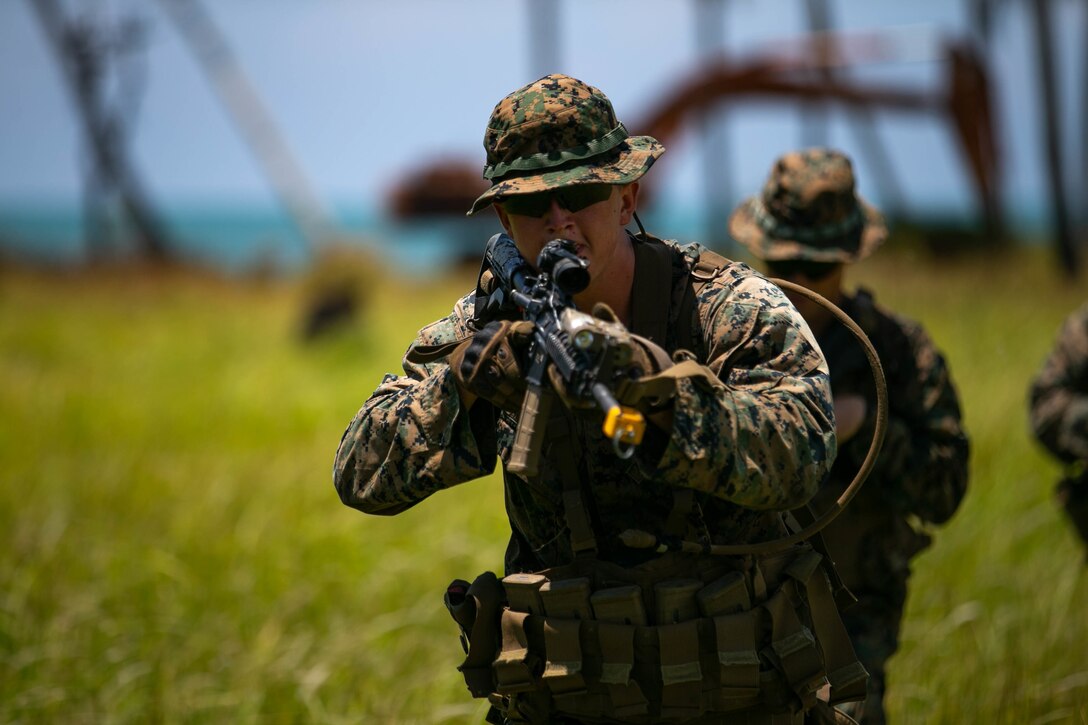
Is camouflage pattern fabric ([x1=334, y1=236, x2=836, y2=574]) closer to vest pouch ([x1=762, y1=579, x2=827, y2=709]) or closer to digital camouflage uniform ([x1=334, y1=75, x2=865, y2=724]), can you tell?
digital camouflage uniform ([x1=334, y1=75, x2=865, y2=724])

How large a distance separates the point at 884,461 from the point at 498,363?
1683 millimetres

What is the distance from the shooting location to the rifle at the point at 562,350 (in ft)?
6.46

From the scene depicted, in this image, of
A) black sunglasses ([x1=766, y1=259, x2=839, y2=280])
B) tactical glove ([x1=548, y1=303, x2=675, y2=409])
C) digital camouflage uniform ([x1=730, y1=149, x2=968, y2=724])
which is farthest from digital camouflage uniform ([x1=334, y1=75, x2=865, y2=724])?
black sunglasses ([x1=766, y1=259, x2=839, y2=280])

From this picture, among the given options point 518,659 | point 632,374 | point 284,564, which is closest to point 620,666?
point 518,659

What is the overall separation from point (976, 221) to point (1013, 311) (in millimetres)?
6539

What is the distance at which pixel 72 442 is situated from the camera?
717 centimetres

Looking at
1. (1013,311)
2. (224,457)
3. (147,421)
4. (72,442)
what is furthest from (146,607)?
(1013,311)

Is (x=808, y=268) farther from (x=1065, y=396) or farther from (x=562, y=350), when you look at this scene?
(x=562, y=350)

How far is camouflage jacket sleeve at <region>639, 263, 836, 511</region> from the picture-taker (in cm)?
209

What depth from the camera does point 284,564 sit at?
5285 mm

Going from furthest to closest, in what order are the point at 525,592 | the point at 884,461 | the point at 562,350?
the point at 884,461, the point at 525,592, the point at 562,350

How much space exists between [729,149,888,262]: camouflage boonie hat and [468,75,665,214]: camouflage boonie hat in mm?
1380

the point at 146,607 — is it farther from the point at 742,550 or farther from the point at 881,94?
the point at 881,94

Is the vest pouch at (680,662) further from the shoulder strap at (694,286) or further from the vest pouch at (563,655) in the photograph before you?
the shoulder strap at (694,286)
